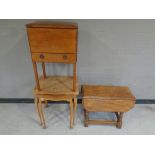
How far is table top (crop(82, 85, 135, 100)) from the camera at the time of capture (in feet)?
5.53

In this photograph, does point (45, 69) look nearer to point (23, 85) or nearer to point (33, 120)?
point (23, 85)

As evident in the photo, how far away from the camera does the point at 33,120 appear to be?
198 cm

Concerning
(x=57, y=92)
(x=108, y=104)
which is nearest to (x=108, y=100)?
(x=108, y=104)

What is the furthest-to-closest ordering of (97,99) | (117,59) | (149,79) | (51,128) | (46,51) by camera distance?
(149,79), (117,59), (51,128), (97,99), (46,51)

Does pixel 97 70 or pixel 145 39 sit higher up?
pixel 145 39

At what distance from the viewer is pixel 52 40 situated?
Result: 1.34 metres

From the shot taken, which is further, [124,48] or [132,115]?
[132,115]

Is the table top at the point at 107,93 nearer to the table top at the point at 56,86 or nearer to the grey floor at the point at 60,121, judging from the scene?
the table top at the point at 56,86

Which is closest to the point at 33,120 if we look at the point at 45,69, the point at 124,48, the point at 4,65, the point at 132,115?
the point at 45,69

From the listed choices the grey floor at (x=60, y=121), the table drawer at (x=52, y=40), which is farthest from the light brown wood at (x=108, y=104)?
the table drawer at (x=52, y=40)

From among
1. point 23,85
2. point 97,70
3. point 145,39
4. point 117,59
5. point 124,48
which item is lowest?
point 23,85

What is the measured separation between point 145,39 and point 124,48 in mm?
282

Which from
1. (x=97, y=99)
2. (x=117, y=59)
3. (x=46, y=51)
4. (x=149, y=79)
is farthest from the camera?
(x=149, y=79)

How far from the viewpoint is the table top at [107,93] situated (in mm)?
1687
